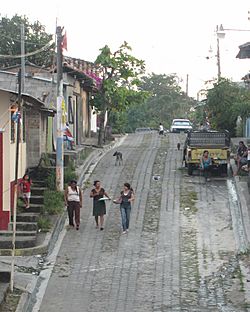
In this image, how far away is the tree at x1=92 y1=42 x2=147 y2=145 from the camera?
34.8m

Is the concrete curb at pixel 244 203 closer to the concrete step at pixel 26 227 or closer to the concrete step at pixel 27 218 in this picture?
the concrete step at pixel 26 227

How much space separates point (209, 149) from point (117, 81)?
35.0 feet

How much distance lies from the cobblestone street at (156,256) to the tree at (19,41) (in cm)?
2480

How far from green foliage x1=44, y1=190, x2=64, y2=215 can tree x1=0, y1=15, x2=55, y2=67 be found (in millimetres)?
28025

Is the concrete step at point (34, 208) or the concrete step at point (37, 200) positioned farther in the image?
the concrete step at point (37, 200)

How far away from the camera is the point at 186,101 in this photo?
7794cm

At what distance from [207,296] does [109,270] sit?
2.84 m

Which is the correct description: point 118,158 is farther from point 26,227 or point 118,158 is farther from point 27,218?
point 26,227

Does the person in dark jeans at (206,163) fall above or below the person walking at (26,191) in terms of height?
above

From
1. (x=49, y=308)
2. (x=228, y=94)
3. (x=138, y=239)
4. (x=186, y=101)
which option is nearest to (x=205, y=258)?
(x=138, y=239)

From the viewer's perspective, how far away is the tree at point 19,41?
162ft

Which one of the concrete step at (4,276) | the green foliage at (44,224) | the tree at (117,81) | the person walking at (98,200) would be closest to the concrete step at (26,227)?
the green foliage at (44,224)

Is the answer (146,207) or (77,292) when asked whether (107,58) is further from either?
(77,292)

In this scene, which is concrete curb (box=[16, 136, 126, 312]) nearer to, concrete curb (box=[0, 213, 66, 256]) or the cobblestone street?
concrete curb (box=[0, 213, 66, 256])
